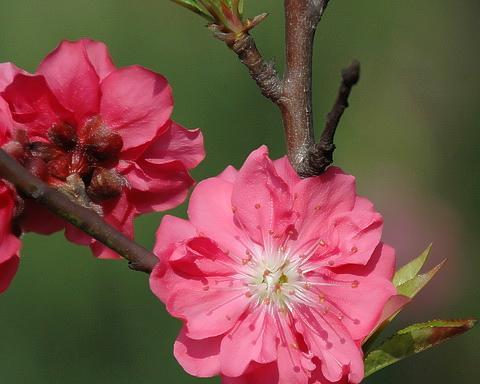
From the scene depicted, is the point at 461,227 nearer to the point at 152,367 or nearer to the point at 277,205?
the point at 152,367

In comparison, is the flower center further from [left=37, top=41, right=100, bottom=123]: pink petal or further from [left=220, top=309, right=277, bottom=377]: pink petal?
[left=37, top=41, right=100, bottom=123]: pink petal

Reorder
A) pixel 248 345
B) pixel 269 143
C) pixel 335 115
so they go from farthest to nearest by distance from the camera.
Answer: pixel 269 143 < pixel 248 345 < pixel 335 115

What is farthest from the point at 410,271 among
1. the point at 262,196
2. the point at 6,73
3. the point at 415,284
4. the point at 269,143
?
the point at 269,143

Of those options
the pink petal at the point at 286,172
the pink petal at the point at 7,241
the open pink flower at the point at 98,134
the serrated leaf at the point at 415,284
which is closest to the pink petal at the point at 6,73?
the open pink flower at the point at 98,134

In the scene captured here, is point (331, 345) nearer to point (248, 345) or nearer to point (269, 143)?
point (248, 345)

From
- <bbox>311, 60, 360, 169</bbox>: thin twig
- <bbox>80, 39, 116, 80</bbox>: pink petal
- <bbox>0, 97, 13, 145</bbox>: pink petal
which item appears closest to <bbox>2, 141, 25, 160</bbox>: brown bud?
<bbox>0, 97, 13, 145</bbox>: pink petal

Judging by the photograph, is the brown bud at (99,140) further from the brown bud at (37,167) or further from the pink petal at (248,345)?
the pink petal at (248,345)
